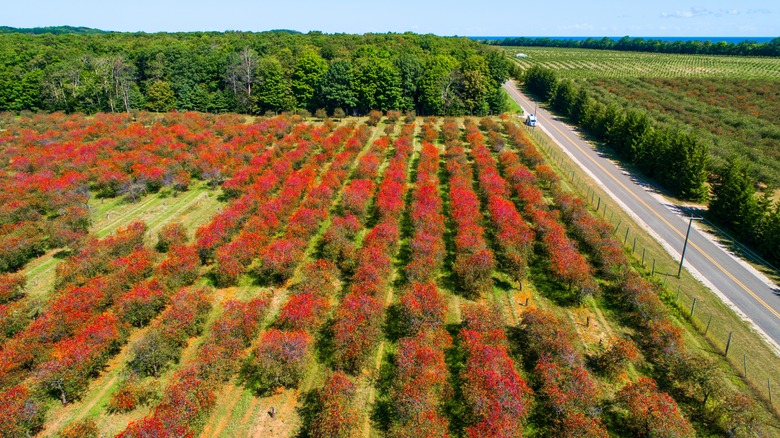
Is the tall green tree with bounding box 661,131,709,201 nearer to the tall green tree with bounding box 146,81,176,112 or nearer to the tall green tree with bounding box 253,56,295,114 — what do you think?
the tall green tree with bounding box 253,56,295,114

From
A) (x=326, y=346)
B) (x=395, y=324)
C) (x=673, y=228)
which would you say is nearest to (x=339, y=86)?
(x=673, y=228)

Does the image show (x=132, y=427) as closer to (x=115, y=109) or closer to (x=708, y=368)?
(x=708, y=368)

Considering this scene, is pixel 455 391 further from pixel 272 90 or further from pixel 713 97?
pixel 713 97

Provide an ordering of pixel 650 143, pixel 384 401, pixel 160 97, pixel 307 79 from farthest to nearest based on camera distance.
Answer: pixel 307 79 → pixel 160 97 → pixel 650 143 → pixel 384 401

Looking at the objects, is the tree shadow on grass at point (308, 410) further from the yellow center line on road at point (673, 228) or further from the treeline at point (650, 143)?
the treeline at point (650, 143)

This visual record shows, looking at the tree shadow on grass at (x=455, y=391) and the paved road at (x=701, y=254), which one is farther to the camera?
the paved road at (x=701, y=254)

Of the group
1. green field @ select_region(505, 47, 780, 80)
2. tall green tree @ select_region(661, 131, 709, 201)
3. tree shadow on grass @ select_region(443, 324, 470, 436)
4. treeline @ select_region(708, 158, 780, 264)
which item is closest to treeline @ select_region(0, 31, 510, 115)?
tall green tree @ select_region(661, 131, 709, 201)

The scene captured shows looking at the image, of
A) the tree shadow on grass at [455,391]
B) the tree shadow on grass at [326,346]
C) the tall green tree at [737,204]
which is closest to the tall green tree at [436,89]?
the tall green tree at [737,204]
